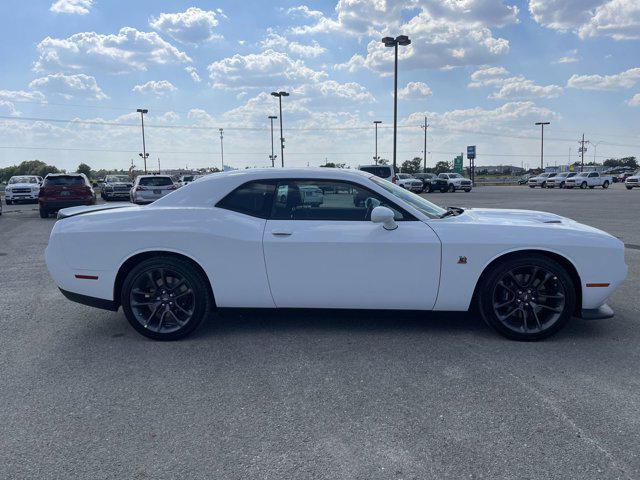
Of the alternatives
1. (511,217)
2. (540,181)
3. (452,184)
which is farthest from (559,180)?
(511,217)

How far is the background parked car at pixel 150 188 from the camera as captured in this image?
20325mm

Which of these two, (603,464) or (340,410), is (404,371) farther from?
(603,464)

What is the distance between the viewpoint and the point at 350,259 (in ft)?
14.5

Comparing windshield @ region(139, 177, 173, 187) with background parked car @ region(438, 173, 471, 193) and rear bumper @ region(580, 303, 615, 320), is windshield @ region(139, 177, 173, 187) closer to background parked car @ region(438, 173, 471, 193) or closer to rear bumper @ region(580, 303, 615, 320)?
rear bumper @ region(580, 303, 615, 320)

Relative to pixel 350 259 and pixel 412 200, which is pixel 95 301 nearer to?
pixel 350 259

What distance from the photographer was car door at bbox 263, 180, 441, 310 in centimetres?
439

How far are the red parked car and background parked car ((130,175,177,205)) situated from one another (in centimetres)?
217

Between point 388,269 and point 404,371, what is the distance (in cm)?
91

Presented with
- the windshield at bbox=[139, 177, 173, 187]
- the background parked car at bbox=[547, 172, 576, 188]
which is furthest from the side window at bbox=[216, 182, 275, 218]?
the background parked car at bbox=[547, 172, 576, 188]

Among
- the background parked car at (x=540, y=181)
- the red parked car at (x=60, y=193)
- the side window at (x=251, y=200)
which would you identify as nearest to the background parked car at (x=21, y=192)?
the red parked car at (x=60, y=193)

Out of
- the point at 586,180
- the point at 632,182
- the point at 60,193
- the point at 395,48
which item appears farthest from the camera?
the point at 586,180

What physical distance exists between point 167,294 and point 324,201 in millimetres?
1630

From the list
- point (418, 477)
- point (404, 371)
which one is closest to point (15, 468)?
point (418, 477)

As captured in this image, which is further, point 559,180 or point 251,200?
point 559,180
